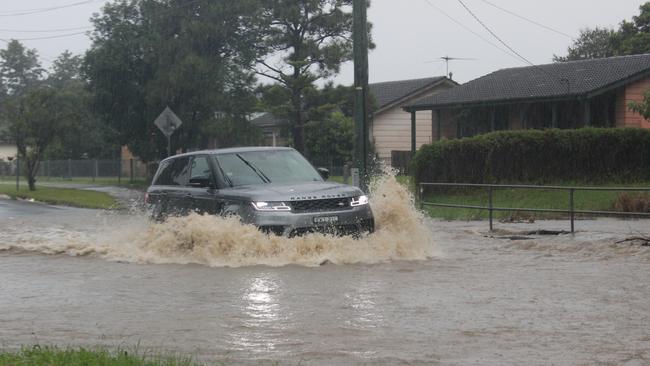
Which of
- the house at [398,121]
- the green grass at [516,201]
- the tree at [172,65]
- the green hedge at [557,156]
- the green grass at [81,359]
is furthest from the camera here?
the house at [398,121]

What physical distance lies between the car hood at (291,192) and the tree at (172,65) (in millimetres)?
30794

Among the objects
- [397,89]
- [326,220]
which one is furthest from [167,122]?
[397,89]

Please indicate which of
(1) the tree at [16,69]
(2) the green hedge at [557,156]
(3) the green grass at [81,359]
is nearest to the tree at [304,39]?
(2) the green hedge at [557,156]

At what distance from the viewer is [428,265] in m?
13.4

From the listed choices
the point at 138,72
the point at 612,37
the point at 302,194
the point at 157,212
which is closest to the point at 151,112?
the point at 138,72

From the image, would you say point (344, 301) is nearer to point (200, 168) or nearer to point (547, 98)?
point (200, 168)

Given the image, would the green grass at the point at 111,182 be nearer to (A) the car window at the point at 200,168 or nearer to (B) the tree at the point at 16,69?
(A) the car window at the point at 200,168

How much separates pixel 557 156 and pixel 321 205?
14.7m

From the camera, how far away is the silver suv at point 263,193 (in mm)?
13148

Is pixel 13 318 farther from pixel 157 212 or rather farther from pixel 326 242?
pixel 157 212

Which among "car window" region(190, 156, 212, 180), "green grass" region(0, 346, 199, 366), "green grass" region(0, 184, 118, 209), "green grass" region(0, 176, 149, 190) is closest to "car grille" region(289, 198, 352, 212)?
"car window" region(190, 156, 212, 180)

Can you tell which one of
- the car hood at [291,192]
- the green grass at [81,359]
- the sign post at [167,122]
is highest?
the sign post at [167,122]

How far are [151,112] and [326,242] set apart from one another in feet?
119

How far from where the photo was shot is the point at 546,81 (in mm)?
37438
